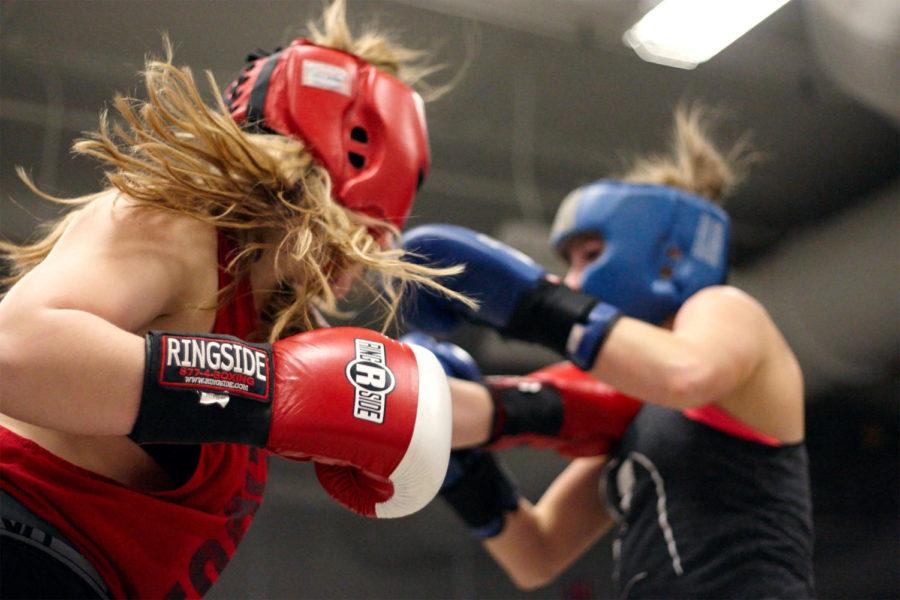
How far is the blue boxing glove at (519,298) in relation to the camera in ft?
4.75

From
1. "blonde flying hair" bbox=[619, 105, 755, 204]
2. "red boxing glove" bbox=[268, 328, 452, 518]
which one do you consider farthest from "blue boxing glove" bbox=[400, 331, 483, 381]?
"red boxing glove" bbox=[268, 328, 452, 518]

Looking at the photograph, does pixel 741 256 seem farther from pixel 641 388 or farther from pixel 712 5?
pixel 641 388

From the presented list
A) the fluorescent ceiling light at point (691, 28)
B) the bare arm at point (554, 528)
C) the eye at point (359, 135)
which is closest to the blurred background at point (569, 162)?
the fluorescent ceiling light at point (691, 28)

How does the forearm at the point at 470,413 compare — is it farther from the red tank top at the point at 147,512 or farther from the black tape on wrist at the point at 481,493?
the red tank top at the point at 147,512

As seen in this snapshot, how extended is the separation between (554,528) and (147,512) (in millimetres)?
1132

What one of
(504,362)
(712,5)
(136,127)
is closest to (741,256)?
(504,362)

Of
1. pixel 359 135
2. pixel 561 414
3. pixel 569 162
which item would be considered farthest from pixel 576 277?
pixel 569 162

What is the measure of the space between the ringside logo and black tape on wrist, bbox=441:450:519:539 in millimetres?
887

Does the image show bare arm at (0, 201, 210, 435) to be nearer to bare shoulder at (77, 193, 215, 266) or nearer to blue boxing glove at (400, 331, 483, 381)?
bare shoulder at (77, 193, 215, 266)

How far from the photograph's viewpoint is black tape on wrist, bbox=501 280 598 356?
1450mm

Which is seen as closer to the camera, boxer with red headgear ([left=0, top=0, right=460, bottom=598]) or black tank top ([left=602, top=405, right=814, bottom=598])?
boxer with red headgear ([left=0, top=0, right=460, bottom=598])

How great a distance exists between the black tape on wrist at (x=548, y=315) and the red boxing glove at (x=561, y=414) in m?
0.24

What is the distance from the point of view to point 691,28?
3082mm

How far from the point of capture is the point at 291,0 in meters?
2.56
